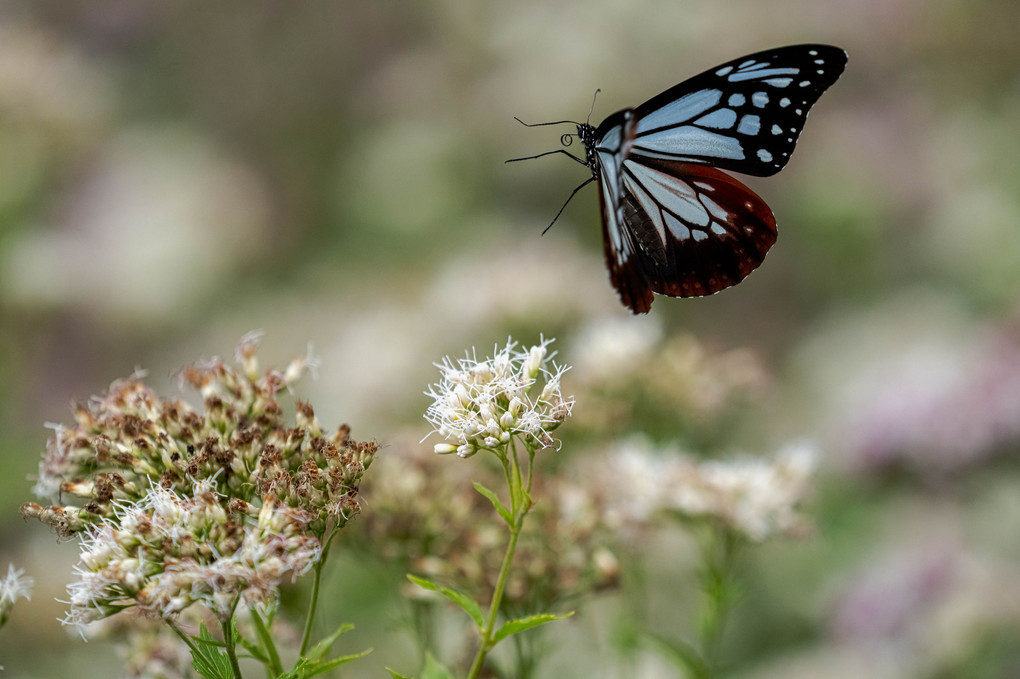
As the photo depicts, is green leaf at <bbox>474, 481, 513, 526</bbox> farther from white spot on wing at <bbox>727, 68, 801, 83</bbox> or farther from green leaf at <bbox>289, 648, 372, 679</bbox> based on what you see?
white spot on wing at <bbox>727, 68, 801, 83</bbox>

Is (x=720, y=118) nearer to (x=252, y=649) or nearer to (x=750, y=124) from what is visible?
(x=750, y=124)

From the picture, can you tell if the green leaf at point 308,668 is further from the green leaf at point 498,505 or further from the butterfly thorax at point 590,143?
the butterfly thorax at point 590,143

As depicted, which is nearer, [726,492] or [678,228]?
[678,228]

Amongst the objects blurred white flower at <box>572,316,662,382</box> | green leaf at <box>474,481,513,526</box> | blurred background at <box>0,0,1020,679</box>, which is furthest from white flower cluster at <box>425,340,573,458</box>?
blurred white flower at <box>572,316,662,382</box>

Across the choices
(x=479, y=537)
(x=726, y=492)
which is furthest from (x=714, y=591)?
(x=479, y=537)

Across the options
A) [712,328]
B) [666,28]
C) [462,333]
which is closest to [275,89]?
[666,28]

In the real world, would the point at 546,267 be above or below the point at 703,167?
above

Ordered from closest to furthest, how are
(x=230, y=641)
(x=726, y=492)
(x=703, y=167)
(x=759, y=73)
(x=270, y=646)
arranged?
(x=230, y=641) → (x=270, y=646) → (x=759, y=73) → (x=703, y=167) → (x=726, y=492)
